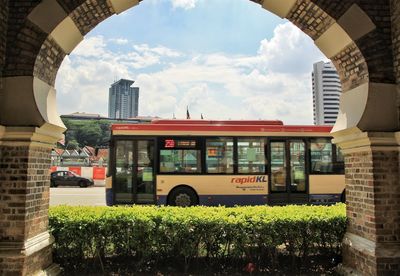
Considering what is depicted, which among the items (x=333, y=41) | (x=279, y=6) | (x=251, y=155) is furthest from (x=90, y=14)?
(x=251, y=155)

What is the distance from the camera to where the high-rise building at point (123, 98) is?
152000 millimetres

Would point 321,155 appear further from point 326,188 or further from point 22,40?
point 22,40

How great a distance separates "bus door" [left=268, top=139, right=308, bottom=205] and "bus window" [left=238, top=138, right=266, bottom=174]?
0.33 metres

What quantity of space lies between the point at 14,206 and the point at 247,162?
8.96 metres

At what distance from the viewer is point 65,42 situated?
5973 millimetres

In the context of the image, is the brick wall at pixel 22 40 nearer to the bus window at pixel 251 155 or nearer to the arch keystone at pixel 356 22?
the arch keystone at pixel 356 22

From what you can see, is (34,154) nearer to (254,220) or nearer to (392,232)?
(254,220)

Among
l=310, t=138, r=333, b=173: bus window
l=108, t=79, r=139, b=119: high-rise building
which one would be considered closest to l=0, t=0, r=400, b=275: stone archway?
l=310, t=138, r=333, b=173: bus window

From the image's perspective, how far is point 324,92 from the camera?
22.5 meters

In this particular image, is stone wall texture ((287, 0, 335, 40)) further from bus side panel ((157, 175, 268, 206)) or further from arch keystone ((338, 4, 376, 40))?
bus side panel ((157, 175, 268, 206))

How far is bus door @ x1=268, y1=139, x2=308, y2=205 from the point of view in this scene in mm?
13172

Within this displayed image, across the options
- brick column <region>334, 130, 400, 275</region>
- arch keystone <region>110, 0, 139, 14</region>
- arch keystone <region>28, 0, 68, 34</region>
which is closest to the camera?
brick column <region>334, 130, 400, 275</region>

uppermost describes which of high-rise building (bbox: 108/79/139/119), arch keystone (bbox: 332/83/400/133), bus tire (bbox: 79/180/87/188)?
high-rise building (bbox: 108/79/139/119)

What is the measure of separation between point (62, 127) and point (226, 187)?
25.6ft
